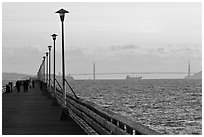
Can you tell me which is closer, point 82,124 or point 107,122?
point 107,122

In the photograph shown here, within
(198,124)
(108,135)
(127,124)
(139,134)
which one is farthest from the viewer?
(198,124)

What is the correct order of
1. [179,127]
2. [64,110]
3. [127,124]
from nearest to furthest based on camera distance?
[127,124]
[64,110]
[179,127]

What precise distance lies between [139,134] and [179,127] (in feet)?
102

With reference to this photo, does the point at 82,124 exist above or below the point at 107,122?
below

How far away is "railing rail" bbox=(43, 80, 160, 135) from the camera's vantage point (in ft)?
31.3

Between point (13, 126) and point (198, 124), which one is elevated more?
point (13, 126)

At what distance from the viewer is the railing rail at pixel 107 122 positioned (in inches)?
375

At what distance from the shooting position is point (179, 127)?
130 feet

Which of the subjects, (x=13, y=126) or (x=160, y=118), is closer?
(x=13, y=126)

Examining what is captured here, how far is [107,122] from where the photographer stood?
1177cm

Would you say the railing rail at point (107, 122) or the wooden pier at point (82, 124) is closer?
the railing rail at point (107, 122)

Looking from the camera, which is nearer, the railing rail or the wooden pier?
the railing rail

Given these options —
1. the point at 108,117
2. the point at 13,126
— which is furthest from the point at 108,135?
the point at 13,126

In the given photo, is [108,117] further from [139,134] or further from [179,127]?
[179,127]
